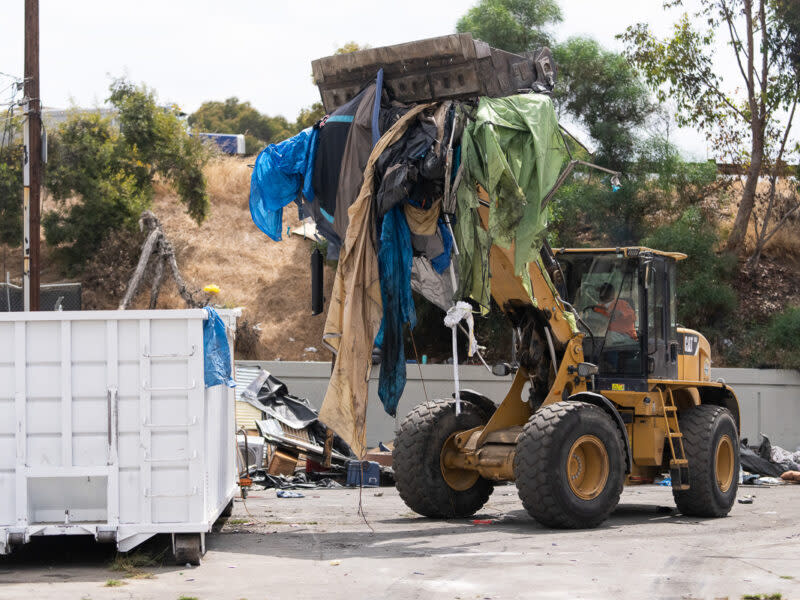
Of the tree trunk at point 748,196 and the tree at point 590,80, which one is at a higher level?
the tree at point 590,80

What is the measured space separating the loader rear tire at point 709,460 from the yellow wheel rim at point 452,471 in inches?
98.3

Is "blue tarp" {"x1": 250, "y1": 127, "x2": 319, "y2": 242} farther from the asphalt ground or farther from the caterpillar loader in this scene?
the asphalt ground

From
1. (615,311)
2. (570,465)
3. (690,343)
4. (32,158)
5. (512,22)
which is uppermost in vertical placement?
(512,22)

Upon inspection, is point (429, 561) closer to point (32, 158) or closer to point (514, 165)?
point (514, 165)

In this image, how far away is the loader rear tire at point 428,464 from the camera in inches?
454

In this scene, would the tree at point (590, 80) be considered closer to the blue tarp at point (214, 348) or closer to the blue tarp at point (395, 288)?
the blue tarp at point (395, 288)

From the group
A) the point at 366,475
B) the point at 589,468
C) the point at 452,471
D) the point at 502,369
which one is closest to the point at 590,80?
the point at 366,475

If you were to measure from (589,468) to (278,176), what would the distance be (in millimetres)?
4537

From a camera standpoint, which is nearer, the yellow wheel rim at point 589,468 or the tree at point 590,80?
the yellow wheel rim at point 589,468

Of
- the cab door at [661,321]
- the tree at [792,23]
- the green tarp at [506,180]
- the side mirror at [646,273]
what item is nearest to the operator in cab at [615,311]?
the cab door at [661,321]

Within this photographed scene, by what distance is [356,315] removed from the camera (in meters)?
9.60

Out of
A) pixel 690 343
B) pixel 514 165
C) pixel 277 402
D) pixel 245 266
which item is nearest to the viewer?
pixel 514 165

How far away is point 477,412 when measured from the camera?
484 inches

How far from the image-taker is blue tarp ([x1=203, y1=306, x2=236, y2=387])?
830 centimetres
